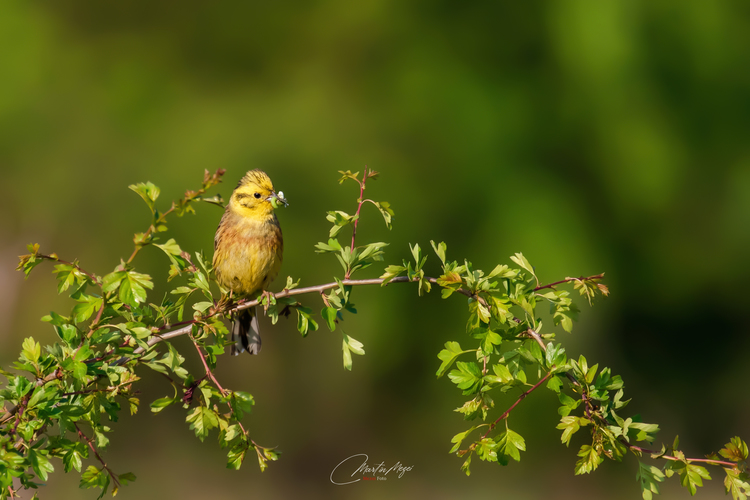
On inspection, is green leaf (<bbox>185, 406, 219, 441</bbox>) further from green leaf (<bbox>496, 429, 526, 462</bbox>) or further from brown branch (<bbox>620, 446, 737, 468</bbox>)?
brown branch (<bbox>620, 446, 737, 468</bbox>)

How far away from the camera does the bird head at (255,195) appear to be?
17.2ft

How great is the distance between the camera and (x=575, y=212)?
31.4 ft

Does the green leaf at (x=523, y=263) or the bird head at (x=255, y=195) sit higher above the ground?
the green leaf at (x=523, y=263)

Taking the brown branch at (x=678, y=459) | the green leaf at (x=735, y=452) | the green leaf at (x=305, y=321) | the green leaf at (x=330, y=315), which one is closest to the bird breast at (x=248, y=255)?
the green leaf at (x=305, y=321)

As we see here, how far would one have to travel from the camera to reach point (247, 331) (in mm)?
5684

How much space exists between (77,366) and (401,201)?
7.39m

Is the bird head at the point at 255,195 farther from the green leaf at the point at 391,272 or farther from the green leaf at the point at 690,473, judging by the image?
the green leaf at the point at 690,473

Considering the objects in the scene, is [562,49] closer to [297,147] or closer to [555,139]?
[555,139]

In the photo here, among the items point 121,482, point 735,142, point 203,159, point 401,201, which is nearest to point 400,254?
point 401,201

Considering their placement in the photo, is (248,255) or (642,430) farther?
(248,255)

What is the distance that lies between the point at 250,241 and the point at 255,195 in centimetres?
37

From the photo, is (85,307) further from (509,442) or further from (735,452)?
(735,452)

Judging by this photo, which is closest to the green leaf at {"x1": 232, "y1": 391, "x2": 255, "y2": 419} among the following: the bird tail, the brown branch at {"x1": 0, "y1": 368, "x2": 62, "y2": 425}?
the brown branch at {"x1": 0, "y1": 368, "x2": 62, "y2": 425}

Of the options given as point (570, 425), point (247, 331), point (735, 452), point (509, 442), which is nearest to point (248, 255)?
point (247, 331)
